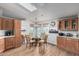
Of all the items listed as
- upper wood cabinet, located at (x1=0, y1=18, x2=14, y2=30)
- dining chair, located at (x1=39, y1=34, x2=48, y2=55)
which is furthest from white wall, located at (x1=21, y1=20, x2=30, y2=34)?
dining chair, located at (x1=39, y1=34, x2=48, y2=55)

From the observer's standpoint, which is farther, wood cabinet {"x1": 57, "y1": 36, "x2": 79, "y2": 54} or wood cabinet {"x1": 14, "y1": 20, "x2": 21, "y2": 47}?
wood cabinet {"x1": 14, "y1": 20, "x2": 21, "y2": 47}

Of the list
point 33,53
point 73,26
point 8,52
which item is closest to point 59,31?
point 73,26

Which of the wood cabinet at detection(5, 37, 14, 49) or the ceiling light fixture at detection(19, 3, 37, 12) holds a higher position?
the ceiling light fixture at detection(19, 3, 37, 12)

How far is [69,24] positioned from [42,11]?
757mm

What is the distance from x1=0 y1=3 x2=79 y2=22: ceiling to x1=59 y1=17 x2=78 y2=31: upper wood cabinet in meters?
0.15

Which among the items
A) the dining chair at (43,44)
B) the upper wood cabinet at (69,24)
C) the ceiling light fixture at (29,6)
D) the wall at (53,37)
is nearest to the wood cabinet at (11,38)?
the ceiling light fixture at (29,6)

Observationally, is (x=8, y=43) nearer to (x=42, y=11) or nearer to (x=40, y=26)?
(x=40, y=26)

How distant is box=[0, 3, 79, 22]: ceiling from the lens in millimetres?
2674

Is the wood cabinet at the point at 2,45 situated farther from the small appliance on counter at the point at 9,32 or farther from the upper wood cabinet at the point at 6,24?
the upper wood cabinet at the point at 6,24

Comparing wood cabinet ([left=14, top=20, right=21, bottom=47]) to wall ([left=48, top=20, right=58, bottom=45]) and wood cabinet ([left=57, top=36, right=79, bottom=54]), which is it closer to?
wall ([left=48, top=20, right=58, bottom=45])

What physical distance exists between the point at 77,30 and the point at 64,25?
341 millimetres

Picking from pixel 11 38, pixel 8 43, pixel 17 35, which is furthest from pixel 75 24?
pixel 8 43

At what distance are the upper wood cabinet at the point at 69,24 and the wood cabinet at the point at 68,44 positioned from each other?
26 centimetres

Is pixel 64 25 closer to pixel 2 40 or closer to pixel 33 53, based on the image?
pixel 33 53
